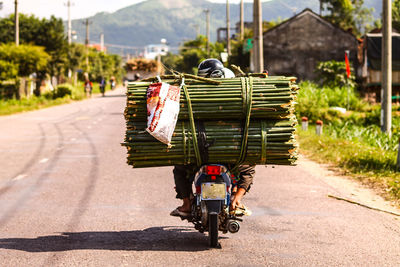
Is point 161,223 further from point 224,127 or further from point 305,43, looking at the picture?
point 305,43

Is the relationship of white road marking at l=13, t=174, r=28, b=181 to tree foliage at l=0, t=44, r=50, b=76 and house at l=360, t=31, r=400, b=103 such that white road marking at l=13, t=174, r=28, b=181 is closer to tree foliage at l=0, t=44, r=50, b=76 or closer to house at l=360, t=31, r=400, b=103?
house at l=360, t=31, r=400, b=103

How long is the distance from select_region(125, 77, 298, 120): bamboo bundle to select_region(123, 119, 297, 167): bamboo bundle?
0.10 metres

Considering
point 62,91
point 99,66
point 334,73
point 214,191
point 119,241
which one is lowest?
point 119,241

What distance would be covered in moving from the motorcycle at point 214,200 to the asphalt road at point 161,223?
206 millimetres

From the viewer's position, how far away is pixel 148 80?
602 cm

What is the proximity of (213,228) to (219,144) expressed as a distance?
76cm

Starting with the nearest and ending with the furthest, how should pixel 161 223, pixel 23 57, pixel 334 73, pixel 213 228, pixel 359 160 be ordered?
pixel 213 228, pixel 161 223, pixel 359 160, pixel 334 73, pixel 23 57

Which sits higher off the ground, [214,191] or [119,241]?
[214,191]

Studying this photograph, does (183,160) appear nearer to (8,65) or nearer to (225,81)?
(225,81)

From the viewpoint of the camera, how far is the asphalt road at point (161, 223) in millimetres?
5621

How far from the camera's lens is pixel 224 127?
5758mm

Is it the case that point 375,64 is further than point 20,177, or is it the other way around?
point 375,64

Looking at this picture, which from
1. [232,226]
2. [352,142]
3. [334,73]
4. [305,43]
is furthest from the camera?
[305,43]

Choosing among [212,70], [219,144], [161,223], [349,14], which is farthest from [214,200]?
[349,14]
